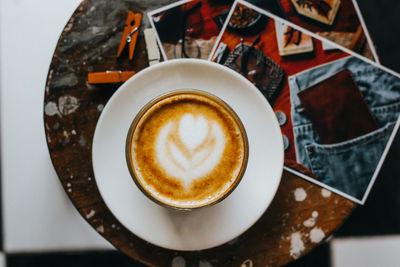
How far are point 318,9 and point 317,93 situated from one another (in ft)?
0.81

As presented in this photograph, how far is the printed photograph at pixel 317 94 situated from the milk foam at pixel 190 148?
8.7 inches

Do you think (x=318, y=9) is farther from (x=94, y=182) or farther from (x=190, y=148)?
(x=94, y=182)

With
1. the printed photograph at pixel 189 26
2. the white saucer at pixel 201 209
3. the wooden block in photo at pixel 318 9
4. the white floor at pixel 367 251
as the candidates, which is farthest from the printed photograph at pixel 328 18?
the white floor at pixel 367 251

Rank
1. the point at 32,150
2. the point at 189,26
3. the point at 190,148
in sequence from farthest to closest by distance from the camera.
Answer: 1. the point at 32,150
2. the point at 189,26
3. the point at 190,148

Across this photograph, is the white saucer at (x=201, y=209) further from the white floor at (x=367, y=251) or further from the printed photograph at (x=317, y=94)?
the white floor at (x=367, y=251)

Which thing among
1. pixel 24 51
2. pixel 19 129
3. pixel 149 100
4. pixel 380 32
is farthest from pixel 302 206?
pixel 24 51

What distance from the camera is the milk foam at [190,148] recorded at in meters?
0.86

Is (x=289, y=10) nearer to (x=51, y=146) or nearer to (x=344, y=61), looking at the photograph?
(x=344, y=61)

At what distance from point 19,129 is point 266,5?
1.13 m

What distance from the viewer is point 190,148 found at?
2.82 feet

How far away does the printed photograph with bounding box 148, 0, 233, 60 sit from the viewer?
0.98 m

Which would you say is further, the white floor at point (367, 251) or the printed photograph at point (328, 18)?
the white floor at point (367, 251)

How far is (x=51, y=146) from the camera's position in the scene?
37.5 inches

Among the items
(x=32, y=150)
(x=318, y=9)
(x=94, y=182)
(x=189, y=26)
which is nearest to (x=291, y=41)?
(x=318, y=9)
